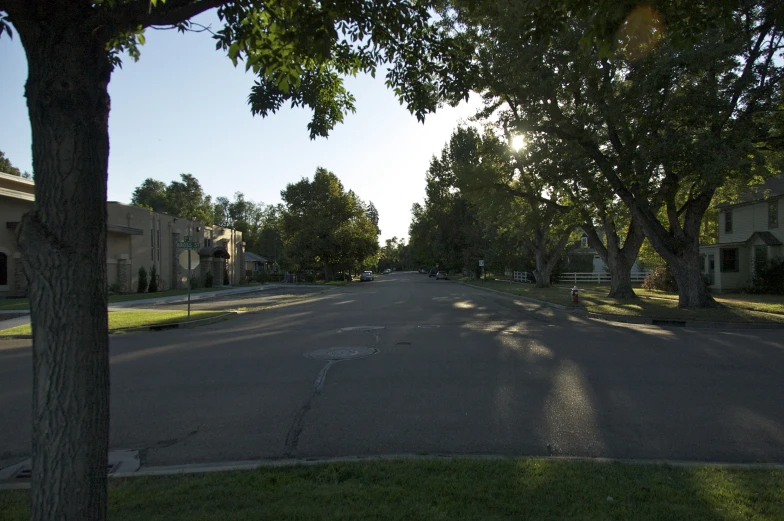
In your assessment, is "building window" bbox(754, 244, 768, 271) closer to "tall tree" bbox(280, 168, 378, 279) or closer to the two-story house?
the two-story house

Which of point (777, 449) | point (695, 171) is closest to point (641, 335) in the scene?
point (695, 171)

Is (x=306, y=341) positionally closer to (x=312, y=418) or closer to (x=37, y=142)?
(x=312, y=418)

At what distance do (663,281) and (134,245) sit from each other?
35202 mm

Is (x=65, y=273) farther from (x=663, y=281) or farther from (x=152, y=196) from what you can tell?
(x=152, y=196)

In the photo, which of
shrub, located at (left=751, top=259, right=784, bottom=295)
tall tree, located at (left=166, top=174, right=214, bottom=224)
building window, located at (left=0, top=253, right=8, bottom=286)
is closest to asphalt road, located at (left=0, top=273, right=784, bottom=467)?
shrub, located at (left=751, top=259, right=784, bottom=295)

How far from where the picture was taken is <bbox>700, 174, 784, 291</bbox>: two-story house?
87.9 feet

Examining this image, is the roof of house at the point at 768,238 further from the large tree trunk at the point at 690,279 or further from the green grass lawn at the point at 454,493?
the green grass lawn at the point at 454,493

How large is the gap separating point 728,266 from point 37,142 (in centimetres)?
3500

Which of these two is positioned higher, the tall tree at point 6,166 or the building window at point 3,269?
the tall tree at point 6,166

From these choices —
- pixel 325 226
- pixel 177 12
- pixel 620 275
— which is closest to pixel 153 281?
pixel 325 226

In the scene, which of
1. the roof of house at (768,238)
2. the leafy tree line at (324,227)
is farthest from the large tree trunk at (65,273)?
the leafy tree line at (324,227)

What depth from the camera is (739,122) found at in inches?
639

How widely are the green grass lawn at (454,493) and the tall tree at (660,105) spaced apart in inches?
415

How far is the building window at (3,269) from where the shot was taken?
88.2ft
